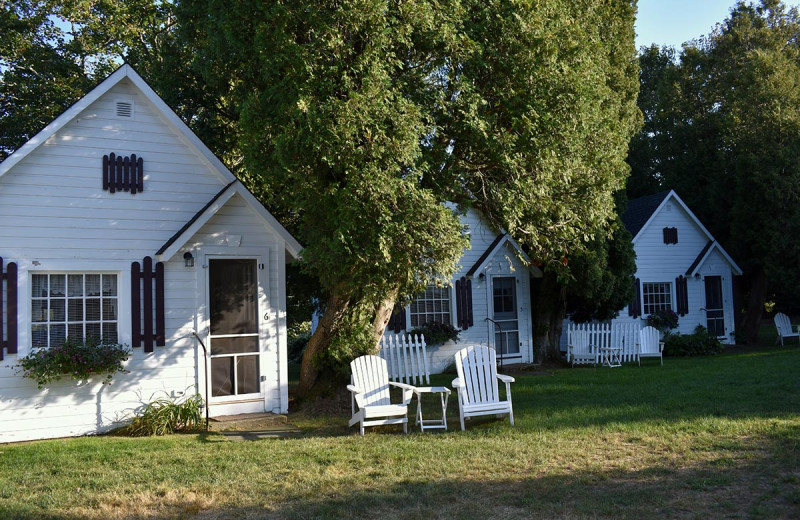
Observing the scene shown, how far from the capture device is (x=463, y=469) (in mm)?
6656

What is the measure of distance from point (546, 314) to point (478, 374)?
8.75m

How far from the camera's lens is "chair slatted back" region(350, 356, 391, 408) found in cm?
906

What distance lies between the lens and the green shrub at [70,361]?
28.3ft

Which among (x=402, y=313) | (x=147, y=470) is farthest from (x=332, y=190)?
(x=402, y=313)

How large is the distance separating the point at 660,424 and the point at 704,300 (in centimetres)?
1424

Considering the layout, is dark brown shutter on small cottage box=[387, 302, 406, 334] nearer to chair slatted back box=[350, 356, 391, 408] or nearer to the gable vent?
chair slatted back box=[350, 356, 391, 408]

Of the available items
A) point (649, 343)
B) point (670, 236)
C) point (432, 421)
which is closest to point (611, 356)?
point (649, 343)

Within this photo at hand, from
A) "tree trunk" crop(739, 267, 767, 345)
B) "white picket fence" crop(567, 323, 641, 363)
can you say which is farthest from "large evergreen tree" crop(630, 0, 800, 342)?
"white picket fence" crop(567, 323, 641, 363)

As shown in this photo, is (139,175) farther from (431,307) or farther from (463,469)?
(431,307)

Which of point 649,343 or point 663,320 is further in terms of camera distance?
point 663,320

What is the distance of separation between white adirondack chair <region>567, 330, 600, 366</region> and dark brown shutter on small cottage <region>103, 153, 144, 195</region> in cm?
1149

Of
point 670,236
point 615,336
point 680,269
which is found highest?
point 670,236

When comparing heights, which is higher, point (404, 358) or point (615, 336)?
point (615, 336)

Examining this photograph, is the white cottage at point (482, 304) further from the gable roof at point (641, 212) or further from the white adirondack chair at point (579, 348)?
the gable roof at point (641, 212)
